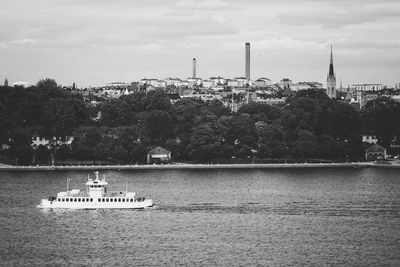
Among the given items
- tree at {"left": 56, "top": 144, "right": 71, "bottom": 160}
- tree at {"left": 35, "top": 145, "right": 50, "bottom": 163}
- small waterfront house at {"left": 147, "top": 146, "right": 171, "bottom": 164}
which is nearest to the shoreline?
small waterfront house at {"left": 147, "top": 146, "right": 171, "bottom": 164}

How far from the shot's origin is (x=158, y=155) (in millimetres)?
109062

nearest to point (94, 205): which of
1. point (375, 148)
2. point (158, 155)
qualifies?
point (158, 155)

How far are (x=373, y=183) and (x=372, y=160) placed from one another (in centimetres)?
2504

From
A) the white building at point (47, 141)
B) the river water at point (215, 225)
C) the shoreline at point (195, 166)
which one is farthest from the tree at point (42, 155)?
the river water at point (215, 225)

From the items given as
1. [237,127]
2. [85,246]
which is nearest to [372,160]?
[237,127]

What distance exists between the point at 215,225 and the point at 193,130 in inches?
1969

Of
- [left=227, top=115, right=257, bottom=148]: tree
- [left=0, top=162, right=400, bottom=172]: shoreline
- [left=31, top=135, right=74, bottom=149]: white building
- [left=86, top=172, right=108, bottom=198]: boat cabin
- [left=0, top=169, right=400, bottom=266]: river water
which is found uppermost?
[left=227, top=115, right=257, bottom=148]: tree

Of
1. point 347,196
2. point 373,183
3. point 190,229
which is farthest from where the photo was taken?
point 373,183

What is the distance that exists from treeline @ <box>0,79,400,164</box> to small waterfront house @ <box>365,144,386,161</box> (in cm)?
76

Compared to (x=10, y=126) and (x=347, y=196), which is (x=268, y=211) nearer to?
(x=347, y=196)

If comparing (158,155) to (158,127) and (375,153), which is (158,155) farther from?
(375,153)

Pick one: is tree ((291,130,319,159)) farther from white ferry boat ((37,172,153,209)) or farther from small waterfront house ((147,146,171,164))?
white ferry boat ((37,172,153,209))

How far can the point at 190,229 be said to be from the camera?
196 feet

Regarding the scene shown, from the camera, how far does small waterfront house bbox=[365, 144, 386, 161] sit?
112m
